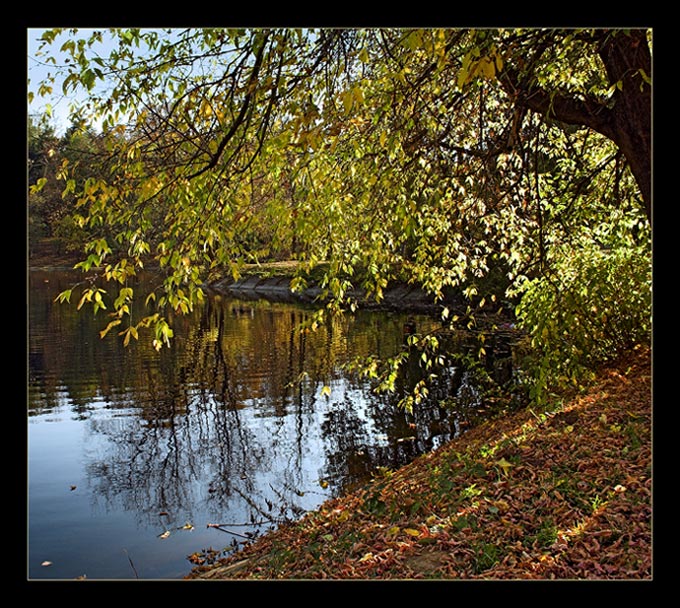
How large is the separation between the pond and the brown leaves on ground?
68 cm

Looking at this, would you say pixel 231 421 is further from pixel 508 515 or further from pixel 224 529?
pixel 508 515

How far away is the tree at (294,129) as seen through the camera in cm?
233

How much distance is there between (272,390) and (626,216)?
4638mm

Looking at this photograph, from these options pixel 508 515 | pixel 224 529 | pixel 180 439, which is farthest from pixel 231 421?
pixel 508 515

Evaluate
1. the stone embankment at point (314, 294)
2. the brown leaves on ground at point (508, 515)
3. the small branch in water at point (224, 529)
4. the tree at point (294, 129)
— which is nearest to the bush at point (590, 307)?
the brown leaves on ground at point (508, 515)

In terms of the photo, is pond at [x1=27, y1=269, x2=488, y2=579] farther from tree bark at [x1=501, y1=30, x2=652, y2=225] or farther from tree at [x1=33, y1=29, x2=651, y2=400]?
tree bark at [x1=501, y1=30, x2=652, y2=225]

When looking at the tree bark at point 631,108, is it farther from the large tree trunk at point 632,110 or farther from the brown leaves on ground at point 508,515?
the brown leaves on ground at point 508,515

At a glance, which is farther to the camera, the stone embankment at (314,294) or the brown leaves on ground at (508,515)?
the stone embankment at (314,294)

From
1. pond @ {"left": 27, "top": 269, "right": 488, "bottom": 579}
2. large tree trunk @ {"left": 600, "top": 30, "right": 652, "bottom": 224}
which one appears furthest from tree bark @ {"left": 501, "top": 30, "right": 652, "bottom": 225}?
pond @ {"left": 27, "top": 269, "right": 488, "bottom": 579}

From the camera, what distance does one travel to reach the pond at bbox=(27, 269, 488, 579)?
4.55m

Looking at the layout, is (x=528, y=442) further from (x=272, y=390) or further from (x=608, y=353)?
(x=272, y=390)

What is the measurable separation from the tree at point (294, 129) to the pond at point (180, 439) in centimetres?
86
